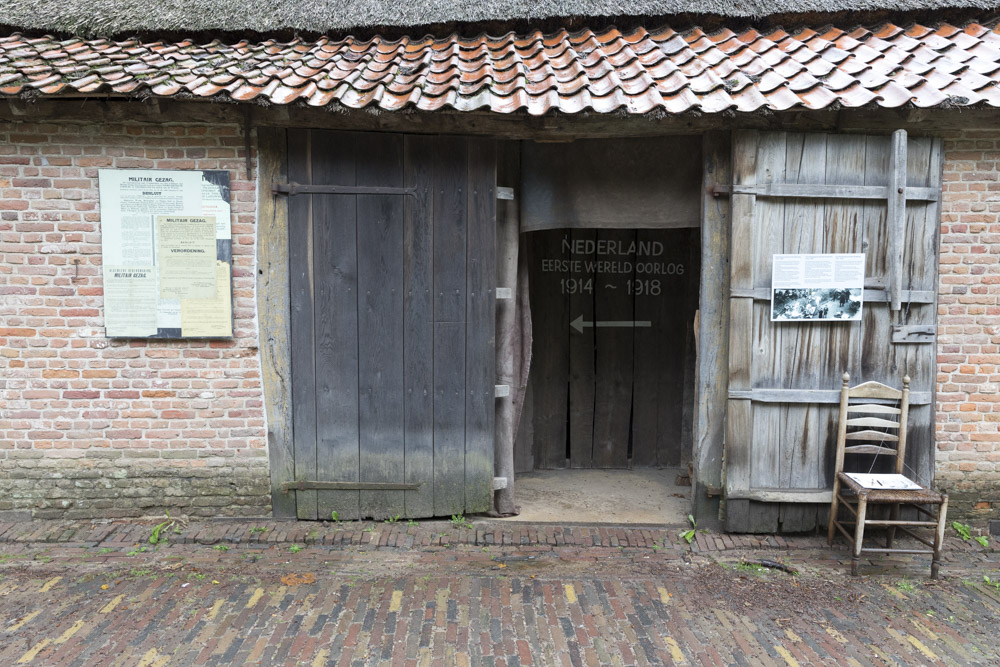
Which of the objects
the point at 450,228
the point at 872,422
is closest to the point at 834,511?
the point at 872,422

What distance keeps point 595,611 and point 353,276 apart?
8.93ft

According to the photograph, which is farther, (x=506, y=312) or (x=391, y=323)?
(x=506, y=312)

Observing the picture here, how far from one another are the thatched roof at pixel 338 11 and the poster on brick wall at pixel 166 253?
1301 mm

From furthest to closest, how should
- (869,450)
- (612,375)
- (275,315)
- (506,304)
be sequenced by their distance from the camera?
(612,375)
(506,304)
(275,315)
(869,450)

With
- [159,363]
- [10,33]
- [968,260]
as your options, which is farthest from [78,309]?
[968,260]

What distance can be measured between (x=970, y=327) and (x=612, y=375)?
9.32 feet

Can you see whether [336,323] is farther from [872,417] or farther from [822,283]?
[872,417]

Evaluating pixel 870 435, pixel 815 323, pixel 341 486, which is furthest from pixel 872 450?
pixel 341 486

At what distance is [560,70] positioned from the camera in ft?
14.0

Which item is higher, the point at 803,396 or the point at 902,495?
the point at 803,396

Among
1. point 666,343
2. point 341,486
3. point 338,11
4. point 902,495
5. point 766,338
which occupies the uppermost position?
point 338,11

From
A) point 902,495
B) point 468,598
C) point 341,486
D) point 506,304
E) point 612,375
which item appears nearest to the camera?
point 468,598

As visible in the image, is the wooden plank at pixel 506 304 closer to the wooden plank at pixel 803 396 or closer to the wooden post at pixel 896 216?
the wooden plank at pixel 803 396

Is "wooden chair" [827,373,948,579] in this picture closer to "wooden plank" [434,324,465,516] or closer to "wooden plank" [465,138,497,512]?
"wooden plank" [465,138,497,512]
